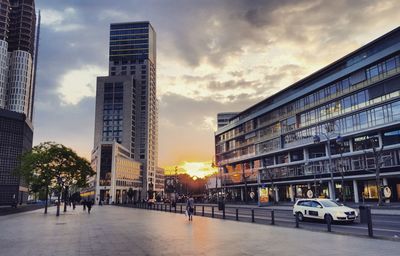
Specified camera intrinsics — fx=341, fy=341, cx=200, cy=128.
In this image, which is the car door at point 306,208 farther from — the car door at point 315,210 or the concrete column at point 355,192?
the concrete column at point 355,192

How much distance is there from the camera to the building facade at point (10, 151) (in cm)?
8282

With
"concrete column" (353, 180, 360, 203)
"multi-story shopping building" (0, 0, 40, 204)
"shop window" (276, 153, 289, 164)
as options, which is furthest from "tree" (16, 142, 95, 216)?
"multi-story shopping building" (0, 0, 40, 204)

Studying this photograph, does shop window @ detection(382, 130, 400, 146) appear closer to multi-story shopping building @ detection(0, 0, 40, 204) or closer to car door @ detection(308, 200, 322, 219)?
car door @ detection(308, 200, 322, 219)

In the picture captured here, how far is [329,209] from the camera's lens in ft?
68.9

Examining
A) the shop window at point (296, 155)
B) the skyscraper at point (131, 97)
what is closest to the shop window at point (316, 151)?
the shop window at point (296, 155)

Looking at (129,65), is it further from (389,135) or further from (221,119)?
(389,135)

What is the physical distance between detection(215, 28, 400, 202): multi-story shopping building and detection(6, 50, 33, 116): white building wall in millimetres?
107561

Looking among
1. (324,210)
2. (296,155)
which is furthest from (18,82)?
(324,210)

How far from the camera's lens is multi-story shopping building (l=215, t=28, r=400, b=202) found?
51812 mm

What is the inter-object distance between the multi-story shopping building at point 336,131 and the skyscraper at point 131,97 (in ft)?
282

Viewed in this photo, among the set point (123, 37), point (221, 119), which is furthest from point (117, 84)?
point (221, 119)

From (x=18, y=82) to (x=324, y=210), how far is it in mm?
156787

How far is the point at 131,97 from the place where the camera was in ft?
542

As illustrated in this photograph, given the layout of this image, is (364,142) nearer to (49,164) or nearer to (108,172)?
(49,164)
